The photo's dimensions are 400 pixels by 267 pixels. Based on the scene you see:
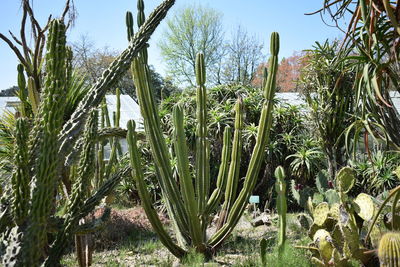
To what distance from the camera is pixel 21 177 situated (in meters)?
2.09

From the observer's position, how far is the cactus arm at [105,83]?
2.22 metres

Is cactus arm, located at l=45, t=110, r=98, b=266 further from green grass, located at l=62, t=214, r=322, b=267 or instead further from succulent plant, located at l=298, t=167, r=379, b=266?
succulent plant, located at l=298, t=167, r=379, b=266

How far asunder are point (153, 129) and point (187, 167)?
1.58ft

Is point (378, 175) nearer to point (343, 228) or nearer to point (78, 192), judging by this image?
point (343, 228)

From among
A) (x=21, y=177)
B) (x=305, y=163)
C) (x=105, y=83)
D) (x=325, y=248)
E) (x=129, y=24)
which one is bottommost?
(x=325, y=248)

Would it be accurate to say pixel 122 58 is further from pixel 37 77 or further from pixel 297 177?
pixel 297 177

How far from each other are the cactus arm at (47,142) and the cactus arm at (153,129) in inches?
63.5

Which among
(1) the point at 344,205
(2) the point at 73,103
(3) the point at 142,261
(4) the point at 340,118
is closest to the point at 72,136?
(2) the point at 73,103

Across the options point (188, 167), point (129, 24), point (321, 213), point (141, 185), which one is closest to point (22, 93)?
point (129, 24)

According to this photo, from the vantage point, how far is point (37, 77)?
3385 millimetres

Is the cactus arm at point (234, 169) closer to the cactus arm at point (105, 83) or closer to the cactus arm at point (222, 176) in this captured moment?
the cactus arm at point (222, 176)

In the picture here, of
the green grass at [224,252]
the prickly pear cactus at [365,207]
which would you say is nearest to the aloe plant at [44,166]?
the green grass at [224,252]

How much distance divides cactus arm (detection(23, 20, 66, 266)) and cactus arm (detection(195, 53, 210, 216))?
1900 millimetres

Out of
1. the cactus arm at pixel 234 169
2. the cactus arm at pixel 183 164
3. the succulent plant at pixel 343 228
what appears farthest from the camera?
the cactus arm at pixel 234 169
